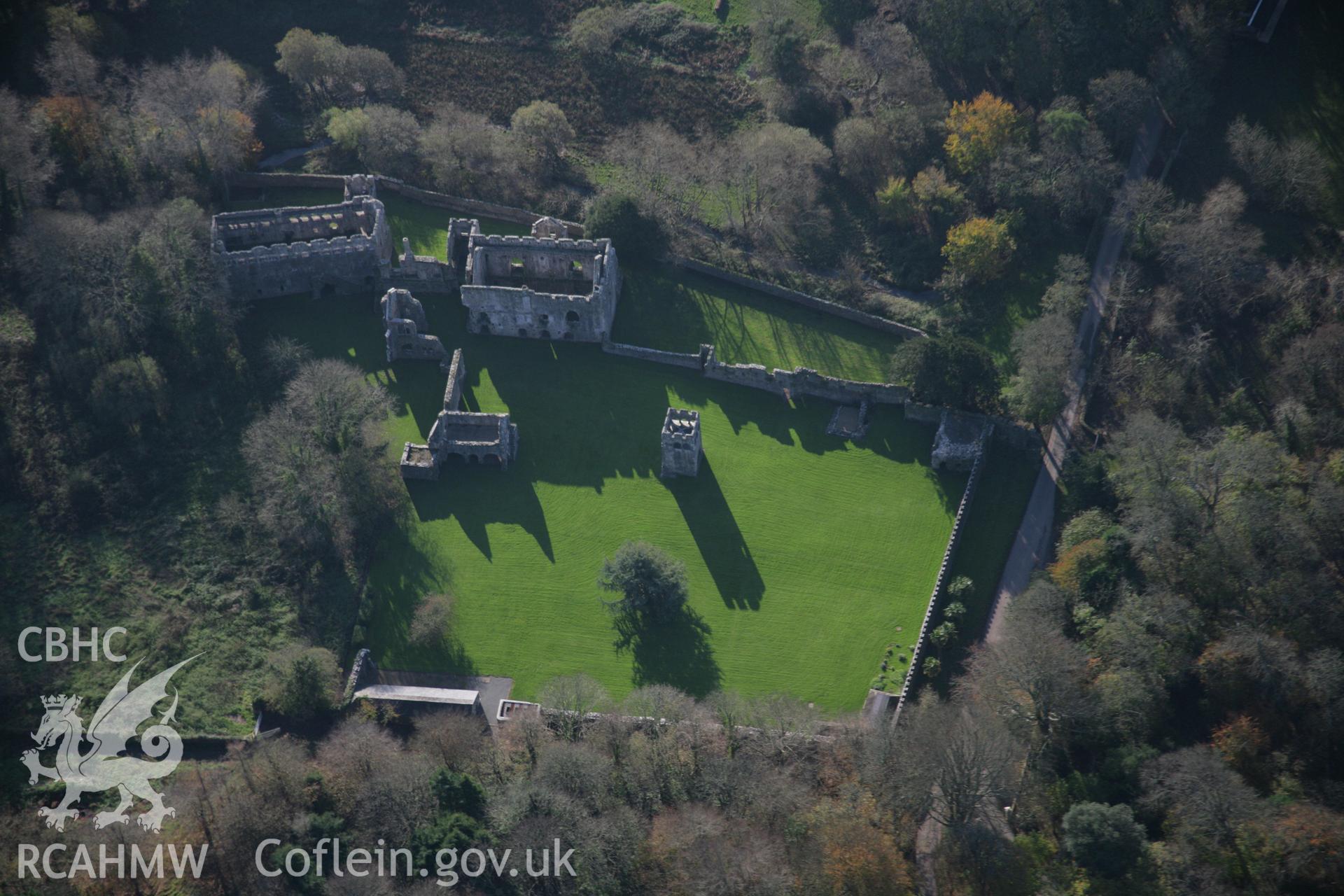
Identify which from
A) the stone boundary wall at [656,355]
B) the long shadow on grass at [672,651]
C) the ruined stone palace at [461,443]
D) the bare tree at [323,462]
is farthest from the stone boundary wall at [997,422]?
the bare tree at [323,462]

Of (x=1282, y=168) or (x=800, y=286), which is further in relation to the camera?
(x=800, y=286)

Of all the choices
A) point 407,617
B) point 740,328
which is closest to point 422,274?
point 740,328

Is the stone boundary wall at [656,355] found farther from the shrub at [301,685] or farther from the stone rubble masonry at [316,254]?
the shrub at [301,685]

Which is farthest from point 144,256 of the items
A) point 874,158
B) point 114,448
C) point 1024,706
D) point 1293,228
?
point 1293,228

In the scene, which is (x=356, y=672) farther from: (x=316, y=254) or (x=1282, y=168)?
(x=1282, y=168)

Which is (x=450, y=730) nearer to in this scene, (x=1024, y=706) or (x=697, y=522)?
(x=697, y=522)
